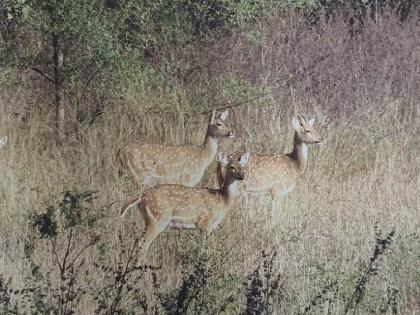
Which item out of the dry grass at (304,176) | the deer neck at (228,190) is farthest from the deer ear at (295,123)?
the deer neck at (228,190)

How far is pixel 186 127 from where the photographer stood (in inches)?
413

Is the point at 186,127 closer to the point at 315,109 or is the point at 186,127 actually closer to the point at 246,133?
the point at 246,133

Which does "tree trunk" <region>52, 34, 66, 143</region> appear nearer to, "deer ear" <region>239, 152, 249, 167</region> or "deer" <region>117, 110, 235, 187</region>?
"deer" <region>117, 110, 235, 187</region>

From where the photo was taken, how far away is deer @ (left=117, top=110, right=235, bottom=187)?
29.9 feet

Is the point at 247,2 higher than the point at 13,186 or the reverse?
higher

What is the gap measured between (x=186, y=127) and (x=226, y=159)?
6.81 feet

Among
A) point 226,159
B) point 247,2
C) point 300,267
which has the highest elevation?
point 247,2

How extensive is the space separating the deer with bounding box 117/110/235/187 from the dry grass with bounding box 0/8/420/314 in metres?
0.21

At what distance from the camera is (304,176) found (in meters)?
9.70

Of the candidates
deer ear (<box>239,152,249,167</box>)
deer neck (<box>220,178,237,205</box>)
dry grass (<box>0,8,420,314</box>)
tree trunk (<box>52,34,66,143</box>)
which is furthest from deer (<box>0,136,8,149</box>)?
deer neck (<box>220,178,237,205</box>)

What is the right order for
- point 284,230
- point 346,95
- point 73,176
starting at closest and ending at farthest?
point 284,230
point 73,176
point 346,95

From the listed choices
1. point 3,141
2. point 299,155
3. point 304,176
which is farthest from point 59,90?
point 304,176

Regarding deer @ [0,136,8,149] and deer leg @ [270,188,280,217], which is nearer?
deer leg @ [270,188,280,217]

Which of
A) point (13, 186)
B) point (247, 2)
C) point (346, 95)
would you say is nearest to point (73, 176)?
point (13, 186)
